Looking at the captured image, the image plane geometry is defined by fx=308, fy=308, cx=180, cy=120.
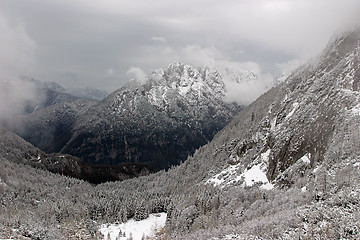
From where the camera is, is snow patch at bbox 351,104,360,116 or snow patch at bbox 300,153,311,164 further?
snow patch at bbox 300,153,311,164

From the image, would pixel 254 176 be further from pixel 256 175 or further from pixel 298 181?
pixel 298 181

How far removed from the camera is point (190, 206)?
176875mm

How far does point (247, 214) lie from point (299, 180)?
26.5m

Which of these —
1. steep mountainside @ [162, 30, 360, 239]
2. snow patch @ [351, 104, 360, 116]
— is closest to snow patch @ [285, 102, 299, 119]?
steep mountainside @ [162, 30, 360, 239]

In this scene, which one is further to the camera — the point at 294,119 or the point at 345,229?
the point at 294,119

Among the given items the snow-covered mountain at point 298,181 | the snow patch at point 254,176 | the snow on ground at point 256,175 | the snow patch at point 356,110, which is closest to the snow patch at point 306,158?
the snow-covered mountain at point 298,181

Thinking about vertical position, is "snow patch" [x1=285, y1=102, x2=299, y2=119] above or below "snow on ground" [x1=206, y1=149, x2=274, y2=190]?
above

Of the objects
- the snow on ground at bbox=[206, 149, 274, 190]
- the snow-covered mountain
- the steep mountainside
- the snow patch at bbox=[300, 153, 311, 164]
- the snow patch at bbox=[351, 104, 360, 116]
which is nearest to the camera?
the steep mountainside

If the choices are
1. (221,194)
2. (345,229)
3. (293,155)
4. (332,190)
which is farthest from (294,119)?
(345,229)

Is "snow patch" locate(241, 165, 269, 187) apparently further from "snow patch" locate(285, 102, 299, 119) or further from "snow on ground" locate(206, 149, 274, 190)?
"snow patch" locate(285, 102, 299, 119)

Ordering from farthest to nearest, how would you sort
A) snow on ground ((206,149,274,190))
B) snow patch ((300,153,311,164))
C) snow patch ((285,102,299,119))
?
snow patch ((285,102,299,119)) → snow on ground ((206,149,274,190)) → snow patch ((300,153,311,164))

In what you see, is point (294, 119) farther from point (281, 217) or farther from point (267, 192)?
point (281, 217)

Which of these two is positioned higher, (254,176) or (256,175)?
(256,175)

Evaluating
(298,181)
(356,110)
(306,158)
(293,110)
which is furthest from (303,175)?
(293,110)
